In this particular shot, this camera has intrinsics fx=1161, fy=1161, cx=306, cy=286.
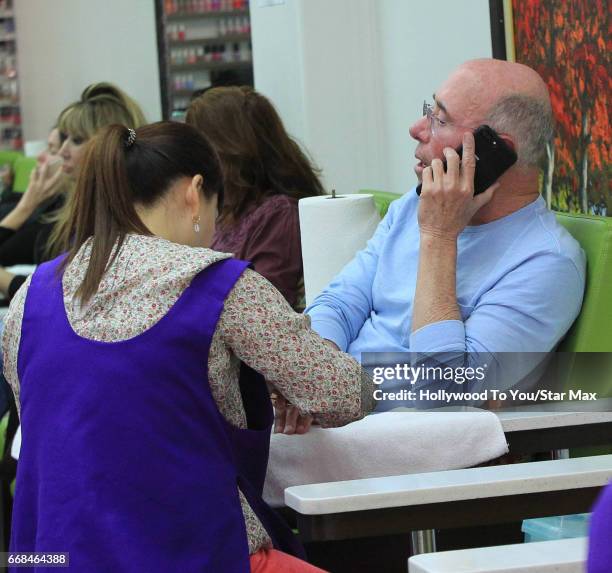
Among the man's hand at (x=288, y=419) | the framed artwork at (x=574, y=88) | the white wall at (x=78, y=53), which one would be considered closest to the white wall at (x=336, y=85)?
the framed artwork at (x=574, y=88)

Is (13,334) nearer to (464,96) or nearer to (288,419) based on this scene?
(288,419)

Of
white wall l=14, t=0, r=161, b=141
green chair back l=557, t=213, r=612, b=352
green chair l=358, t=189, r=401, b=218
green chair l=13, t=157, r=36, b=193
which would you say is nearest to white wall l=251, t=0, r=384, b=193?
green chair l=358, t=189, r=401, b=218

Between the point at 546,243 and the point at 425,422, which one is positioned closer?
the point at 425,422

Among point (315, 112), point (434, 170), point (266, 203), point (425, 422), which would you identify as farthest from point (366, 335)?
point (315, 112)

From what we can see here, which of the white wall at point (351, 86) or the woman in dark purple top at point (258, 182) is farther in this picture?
the white wall at point (351, 86)

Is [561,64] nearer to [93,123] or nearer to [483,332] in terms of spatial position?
[483,332]

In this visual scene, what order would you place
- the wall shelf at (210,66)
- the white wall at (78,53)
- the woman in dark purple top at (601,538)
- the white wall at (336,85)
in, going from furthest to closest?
the white wall at (78,53)
the wall shelf at (210,66)
the white wall at (336,85)
the woman in dark purple top at (601,538)

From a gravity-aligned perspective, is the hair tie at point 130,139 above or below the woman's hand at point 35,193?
above

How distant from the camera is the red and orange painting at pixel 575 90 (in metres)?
2.40

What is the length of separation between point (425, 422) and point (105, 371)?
51cm

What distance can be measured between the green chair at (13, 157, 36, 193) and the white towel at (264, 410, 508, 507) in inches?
222

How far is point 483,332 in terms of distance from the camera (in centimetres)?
204

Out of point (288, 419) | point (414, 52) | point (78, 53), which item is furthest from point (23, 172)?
point (288, 419)

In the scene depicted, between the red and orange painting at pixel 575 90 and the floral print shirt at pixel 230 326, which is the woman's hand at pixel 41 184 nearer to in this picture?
the red and orange painting at pixel 575 90
